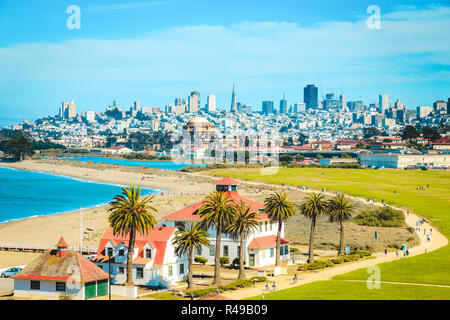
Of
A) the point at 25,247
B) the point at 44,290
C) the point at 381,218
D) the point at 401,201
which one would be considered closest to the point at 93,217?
the point at 25,247

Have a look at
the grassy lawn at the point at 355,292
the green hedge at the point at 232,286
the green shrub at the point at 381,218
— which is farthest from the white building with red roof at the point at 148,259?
the green shrub at the point at 381,218

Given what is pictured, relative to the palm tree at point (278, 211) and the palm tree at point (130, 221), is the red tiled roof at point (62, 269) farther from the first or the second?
the palm tree at point (278, 211)

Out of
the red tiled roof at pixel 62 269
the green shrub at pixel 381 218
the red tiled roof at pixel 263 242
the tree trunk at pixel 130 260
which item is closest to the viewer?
the red tiled roof at pixel 62 269

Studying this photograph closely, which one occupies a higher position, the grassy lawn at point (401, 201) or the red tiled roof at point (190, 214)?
the red tiled roof at point (190, 214)

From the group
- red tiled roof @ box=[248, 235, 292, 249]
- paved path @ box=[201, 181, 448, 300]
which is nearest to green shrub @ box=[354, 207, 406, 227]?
paved path @ box=[201, 181, 448, 300]

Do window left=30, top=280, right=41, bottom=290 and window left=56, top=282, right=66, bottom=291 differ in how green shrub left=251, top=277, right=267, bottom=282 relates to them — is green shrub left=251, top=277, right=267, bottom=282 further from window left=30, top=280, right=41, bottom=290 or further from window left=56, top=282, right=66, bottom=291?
window left=30, top=280, right=41, bottom=290

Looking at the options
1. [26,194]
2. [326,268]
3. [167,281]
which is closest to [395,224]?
[326,268]
